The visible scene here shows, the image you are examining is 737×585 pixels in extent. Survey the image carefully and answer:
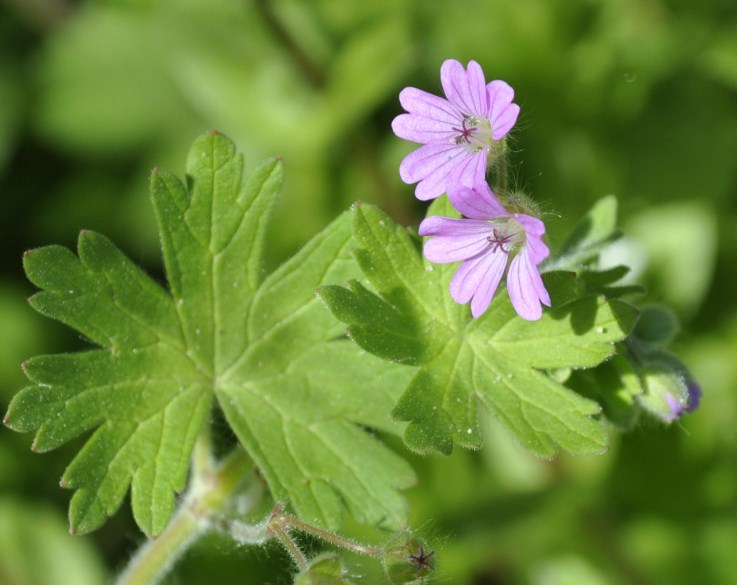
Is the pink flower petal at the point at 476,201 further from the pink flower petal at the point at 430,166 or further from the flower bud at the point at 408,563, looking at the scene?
the flower bud at the point at 408,563

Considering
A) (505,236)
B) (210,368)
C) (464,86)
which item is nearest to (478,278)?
(505,236)

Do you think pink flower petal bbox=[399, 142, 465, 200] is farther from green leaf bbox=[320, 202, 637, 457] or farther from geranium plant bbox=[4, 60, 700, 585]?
green leaf bbox=[320, 202, 637, 457]

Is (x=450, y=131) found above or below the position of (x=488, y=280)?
above

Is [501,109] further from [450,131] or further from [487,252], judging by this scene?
[487,252]

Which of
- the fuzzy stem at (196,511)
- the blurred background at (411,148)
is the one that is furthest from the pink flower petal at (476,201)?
the blurred background at (411,148)

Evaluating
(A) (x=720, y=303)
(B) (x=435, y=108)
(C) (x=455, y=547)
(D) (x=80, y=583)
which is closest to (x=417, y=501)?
(C) (x=455, y=547)

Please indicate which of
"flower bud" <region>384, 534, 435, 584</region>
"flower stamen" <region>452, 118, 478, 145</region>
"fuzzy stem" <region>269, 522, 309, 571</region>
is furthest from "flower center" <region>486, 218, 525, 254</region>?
"fuzzy stem" <region>269, 522, 309, 571</region>

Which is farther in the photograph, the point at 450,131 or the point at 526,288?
the point at 450,131
